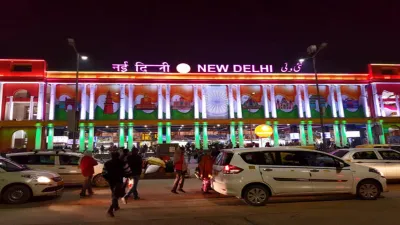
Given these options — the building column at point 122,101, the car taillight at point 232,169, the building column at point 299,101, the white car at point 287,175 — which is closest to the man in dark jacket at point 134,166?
the white car at point 287,175

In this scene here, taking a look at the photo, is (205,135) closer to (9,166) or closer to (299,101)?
(299,101)

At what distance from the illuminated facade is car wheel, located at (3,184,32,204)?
3027cm

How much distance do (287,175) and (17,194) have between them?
8315mm

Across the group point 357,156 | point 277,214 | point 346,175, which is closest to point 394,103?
point 357,156

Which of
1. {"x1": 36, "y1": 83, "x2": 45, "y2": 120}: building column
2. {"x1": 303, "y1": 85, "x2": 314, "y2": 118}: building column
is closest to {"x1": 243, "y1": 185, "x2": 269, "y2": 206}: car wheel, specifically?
{"x1": 36, "y1": 83, "x2": 45, "y2": 120}: building column

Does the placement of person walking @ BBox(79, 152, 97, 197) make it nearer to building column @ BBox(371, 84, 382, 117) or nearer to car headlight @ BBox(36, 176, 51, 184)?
car headlight @ BBox(36, 176, 51, 184)

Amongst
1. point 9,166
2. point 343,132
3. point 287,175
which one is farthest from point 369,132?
point 9,166

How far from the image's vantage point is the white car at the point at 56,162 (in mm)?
12702

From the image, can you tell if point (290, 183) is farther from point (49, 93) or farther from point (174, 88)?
point (49, 93)

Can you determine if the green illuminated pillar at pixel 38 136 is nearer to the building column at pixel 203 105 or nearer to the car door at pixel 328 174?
the building column at pixel 203 105

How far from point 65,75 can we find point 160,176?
28795 mm

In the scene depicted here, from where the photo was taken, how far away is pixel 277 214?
313 inches

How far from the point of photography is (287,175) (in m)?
9.28

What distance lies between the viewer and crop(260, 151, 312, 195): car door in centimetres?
924
